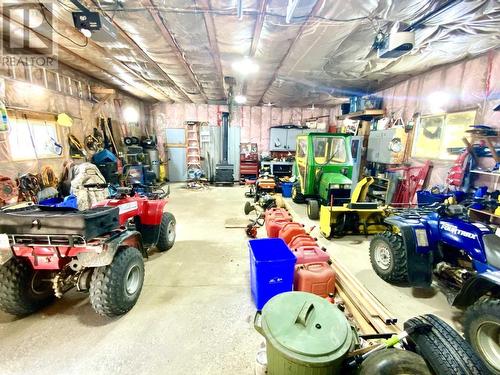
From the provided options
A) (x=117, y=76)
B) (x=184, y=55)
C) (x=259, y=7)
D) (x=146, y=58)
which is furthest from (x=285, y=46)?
(x=117, y=76)

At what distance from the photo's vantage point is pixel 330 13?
2.15 m

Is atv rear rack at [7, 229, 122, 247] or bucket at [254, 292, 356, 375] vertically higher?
atv rear rack at [7, 229, 122, 247]

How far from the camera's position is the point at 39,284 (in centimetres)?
199

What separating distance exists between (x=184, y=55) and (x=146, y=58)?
0.70 meters

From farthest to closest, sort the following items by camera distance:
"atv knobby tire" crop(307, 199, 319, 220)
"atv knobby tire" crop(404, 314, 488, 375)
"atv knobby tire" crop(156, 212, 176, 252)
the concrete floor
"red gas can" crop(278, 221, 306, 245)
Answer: "atv knobby tire" crop(307, 199, 319, 220), "atv knobby tire" crop(156, 212, 176, 252), "red gas can" crop(278, 221, 306, 245), the concrete floor, "atv knobby tire" crop(404, 314, 488, 375)

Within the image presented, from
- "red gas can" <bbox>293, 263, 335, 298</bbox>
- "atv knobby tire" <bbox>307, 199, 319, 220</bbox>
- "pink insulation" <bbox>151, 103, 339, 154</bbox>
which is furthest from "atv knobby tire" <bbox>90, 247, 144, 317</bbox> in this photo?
"pink insulation" <bbox>151, 103, 339, 154</bbox>

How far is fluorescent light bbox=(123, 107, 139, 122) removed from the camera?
6.87 metres

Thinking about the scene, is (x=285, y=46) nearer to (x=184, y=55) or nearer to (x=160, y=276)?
(x=184, y=55)

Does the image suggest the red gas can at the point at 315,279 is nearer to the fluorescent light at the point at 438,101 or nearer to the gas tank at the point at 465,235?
the gas tank at the point at 465,235

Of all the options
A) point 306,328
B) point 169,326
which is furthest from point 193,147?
point 306,328

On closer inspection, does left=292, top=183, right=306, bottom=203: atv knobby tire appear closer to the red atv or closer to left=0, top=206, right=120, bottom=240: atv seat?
the red atv

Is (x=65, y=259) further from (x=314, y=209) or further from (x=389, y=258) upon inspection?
(x=314, y=209)

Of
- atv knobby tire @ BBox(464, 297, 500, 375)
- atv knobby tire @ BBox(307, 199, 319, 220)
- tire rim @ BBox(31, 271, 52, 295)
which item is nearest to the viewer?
atv knobby tire @ BBox(464, 297, 500, 375)

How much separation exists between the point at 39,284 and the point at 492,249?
3.71 m
